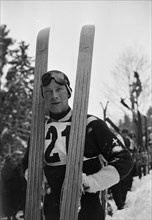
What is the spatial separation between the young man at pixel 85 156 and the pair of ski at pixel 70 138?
49mm

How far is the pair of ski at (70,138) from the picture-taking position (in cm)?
163

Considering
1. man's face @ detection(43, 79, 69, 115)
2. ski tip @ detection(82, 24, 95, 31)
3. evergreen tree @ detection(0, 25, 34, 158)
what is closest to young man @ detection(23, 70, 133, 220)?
man's face @ detection(43, 79, 69, 115)

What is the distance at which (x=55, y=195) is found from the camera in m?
1.71

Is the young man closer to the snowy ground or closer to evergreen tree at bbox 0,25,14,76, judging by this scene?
the snowy ground

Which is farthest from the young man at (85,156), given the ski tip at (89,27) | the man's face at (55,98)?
the ski tip at (89,27)

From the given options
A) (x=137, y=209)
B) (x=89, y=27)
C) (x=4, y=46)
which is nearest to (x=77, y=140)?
(x=89, y=27)

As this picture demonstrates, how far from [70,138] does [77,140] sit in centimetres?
4

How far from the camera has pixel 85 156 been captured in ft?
5.56

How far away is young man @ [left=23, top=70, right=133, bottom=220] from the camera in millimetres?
1615

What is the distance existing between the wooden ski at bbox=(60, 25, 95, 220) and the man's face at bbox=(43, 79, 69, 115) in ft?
0.24

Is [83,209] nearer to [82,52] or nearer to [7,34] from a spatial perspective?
[82,52]

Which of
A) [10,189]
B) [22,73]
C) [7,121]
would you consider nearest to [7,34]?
[22,73]

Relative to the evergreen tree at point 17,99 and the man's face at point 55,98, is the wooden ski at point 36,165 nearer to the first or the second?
the man's face at point 55,98

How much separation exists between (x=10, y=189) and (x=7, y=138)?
789 centimetres
